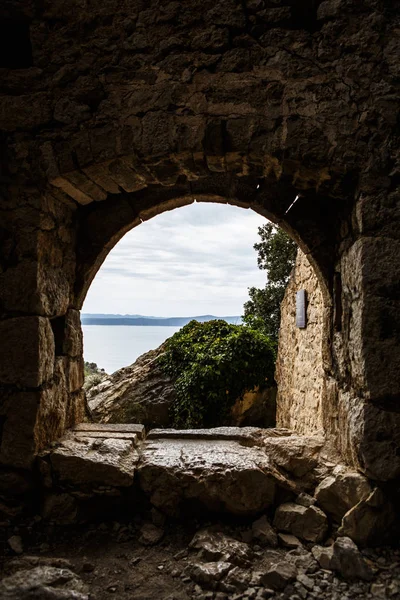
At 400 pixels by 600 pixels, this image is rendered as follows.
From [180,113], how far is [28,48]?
4.12ft

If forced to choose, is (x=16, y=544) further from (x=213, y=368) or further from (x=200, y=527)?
(x=213, y=368)

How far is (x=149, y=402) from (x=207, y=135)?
4899 millimetres

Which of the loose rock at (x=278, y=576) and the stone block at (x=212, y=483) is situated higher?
the stone block at (x=212, y=483)

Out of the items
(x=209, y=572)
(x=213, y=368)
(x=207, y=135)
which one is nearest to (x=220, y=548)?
(x=209, y=572)

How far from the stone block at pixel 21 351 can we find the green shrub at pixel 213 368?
4046 millimetres

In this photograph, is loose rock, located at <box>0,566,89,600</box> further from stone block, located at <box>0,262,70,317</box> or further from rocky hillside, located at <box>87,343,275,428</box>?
rocky hillside, located at <box>87,343,275,428</box>

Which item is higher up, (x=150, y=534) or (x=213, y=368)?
(x=213, y=368)

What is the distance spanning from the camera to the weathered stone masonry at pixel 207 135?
6.58 feet

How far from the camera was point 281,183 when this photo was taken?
2.73 meters

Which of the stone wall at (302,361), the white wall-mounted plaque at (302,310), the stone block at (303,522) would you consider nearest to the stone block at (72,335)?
the stone block at (303,522)

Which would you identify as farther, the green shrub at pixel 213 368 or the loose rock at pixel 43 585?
the green shrub at pixel 213 368

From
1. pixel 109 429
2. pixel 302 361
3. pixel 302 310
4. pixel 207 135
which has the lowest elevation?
pixel 109 429

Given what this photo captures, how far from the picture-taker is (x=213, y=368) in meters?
6.19

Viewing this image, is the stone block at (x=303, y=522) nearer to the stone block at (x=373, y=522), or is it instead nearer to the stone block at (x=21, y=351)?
the stone block at (x=373, y=522)
